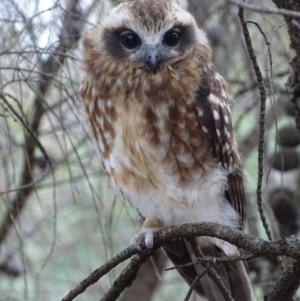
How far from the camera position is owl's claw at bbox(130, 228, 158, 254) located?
2.24 metres

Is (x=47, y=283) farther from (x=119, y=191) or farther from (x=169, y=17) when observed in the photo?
(x=169, y=17)

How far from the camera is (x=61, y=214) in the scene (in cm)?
381

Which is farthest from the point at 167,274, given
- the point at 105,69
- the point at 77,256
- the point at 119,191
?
the point at 105,69

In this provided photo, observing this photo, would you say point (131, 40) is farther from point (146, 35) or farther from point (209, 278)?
point (209, 278)

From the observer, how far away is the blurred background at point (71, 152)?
2.61 metres

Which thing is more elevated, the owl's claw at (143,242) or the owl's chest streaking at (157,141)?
the owl's chest streaking at (157,141)

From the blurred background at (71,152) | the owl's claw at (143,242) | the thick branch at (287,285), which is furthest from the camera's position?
the blurred background at (71,152)

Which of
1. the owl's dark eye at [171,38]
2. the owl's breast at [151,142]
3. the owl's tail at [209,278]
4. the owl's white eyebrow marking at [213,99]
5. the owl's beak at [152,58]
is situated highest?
the owl's dark eye at [171,38]

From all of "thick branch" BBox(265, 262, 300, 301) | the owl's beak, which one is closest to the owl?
the owl's beak

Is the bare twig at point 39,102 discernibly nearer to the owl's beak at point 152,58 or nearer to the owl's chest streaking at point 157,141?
the owl's chest streaking at point 157,141

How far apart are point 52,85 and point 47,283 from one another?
1431 millimetres

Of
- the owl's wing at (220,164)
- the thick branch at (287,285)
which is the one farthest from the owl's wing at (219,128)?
the thick branch at (287,285)

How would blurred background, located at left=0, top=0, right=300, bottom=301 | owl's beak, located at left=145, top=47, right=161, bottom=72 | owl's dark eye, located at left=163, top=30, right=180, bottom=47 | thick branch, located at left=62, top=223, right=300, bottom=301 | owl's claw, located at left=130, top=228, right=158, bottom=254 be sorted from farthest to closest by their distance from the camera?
1. blurred background, located at left=0, top=0, right=300, bottom=301
2. owl's dark eye, located at left=163, top=30, right=180, bottom=47
3. owl's beak, located at left=145, top=47, right=161, bottom=72
4. owl's claw, located at left=130, top=228, right=158, bottom=254
5. thick branch, located at left=62, top=223, right=300, bottom=301

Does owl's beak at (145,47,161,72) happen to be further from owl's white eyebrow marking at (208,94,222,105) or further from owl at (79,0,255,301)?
owl's white eyebrow marking at (208,94,222,105)
